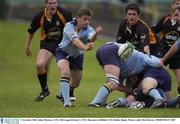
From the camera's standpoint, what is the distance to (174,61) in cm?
1595

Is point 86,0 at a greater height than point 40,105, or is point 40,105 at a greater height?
point 86,0

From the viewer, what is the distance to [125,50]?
46.5ft

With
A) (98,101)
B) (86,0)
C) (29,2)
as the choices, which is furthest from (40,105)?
(29,2)

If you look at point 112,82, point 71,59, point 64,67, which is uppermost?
point 71,59

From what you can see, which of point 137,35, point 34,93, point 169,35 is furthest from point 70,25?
point 34,93

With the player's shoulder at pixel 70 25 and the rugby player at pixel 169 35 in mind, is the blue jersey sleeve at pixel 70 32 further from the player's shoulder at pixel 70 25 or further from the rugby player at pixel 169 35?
the rugby player at pixel 169 35

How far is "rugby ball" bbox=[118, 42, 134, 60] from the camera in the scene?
14.2 m

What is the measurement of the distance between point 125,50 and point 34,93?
4.75 m

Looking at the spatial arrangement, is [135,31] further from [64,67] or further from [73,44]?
[64,67]

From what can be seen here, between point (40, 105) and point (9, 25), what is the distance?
23201 mm

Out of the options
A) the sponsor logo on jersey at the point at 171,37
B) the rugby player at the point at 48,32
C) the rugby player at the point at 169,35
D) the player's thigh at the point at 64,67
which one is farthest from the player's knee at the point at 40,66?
the sponsor logo on jersey at the point at 171,37

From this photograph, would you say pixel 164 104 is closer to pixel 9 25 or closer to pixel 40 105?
pixel 40 105

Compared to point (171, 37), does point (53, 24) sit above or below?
above

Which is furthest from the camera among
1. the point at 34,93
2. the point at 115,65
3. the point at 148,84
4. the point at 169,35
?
the point at 34,93
